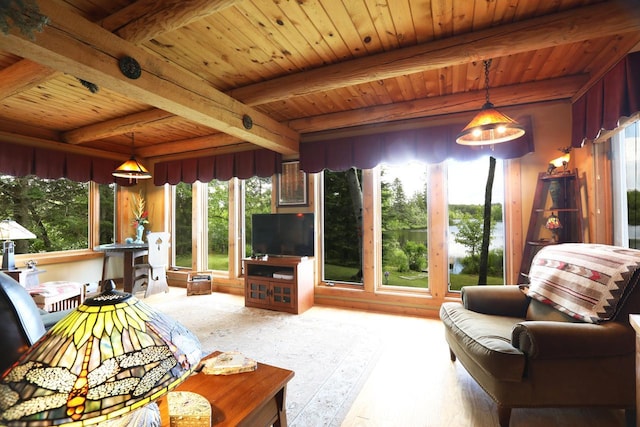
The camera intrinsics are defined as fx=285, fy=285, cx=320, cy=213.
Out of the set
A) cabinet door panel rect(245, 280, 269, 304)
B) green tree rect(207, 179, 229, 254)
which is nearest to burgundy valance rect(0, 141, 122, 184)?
green tree rect(207, 179, 229, 254)

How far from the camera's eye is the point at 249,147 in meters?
4.54

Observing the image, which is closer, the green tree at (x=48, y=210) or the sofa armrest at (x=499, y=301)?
the sofa armrest at (x=499, y=301)

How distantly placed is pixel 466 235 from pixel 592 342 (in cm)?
206

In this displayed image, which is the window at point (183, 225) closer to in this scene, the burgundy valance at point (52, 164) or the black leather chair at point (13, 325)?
the burgundy valance at point (52, 164)

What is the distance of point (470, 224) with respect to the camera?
3557 mm

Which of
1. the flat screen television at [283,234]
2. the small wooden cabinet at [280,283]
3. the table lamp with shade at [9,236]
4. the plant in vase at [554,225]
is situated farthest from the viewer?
the flat screen television at [283,234]

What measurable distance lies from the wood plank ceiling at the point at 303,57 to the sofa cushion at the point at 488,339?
196 cm

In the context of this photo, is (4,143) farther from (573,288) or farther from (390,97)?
(573,288)

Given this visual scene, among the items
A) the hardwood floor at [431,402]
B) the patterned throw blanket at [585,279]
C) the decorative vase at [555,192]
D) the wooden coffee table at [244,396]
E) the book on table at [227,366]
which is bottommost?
the hardwood floor at [431,402]

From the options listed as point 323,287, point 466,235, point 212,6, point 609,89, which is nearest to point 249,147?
point 323,287

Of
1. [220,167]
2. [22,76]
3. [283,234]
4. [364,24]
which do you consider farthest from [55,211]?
[364,24]

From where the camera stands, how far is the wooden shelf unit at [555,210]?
283cm

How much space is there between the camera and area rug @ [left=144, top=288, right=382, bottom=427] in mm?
1922

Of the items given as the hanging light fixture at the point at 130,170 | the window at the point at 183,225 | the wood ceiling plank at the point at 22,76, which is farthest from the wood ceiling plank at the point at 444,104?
the window at the point at 183,225
